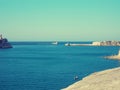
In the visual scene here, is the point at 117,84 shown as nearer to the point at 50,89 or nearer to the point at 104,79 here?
the point at 104,79

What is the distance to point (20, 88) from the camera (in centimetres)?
5075

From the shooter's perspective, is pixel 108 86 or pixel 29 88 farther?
pixel 29 88

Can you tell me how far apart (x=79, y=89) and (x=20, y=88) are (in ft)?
118

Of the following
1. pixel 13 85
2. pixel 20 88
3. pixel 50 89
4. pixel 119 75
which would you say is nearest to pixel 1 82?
pixel 13 85

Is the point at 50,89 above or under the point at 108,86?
under

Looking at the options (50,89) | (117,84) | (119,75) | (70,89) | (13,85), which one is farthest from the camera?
(13,85)

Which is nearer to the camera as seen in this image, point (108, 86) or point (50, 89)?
point (108, 86)

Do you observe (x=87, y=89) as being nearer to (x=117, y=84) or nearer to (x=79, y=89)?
(x=79, y=89)

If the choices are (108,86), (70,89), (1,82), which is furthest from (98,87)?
(1,82)

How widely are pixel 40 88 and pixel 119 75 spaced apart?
110ft

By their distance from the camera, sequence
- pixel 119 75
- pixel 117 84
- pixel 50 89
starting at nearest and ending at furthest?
1. pixel 117 84
2. pixel 119 75
3. pixel 50 89

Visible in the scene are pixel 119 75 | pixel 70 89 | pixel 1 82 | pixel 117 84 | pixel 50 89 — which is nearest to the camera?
pixel 117 84

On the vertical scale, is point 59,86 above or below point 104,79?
below

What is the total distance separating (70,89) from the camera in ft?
53.8
